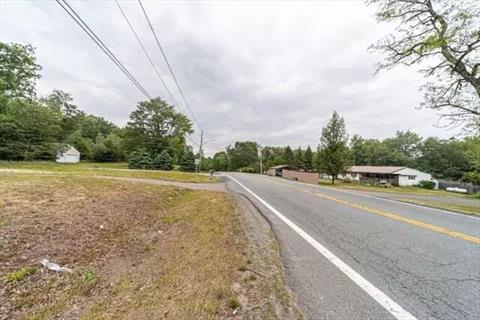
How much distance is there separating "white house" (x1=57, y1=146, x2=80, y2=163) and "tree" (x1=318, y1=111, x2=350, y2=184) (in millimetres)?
48173

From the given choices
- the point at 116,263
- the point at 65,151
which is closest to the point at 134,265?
the point at 116,263

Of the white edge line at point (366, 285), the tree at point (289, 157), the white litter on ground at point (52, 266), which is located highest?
the tree at point (289, 157)

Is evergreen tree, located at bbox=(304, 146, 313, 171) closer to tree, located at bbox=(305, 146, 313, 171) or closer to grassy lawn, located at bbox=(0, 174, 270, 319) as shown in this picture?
tree, located at bbox=(305, 146, 313, 171)

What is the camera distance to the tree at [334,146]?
28859mm

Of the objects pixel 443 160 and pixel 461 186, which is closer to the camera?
pixel 461 186

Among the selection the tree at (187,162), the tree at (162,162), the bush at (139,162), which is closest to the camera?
the bush at (139,162)

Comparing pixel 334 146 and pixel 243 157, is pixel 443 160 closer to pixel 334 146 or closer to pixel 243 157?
pixel 334 146

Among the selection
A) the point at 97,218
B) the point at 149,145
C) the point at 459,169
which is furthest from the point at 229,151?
the point at 97,218

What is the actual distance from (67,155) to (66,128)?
15169 millimetres

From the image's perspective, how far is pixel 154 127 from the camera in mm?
51500

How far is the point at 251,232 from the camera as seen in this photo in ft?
16.0

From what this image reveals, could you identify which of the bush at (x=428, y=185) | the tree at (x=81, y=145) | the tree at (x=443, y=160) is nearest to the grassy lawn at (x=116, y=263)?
the bush at (x=428, y=185)

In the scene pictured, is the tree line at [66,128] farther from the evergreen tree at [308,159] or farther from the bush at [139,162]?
the evergreen tree at [308,159]

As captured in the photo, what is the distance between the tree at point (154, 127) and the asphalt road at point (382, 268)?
160 feet
